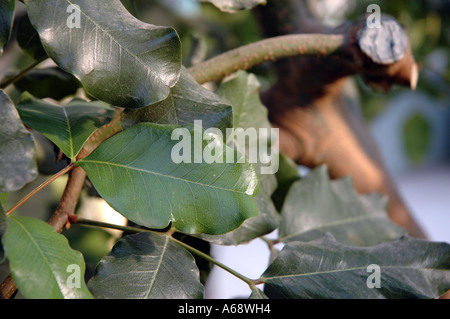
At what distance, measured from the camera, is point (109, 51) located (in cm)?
31

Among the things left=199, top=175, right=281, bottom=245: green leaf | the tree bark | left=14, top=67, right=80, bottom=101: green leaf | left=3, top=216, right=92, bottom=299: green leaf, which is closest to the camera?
left=3, top=216, right=92, bottom=299: green leaf

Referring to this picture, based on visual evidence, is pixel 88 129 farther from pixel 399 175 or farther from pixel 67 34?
pixel 399 175

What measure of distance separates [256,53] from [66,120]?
18cm

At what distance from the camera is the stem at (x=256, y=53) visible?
42cm

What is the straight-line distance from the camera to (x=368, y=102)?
1386mm

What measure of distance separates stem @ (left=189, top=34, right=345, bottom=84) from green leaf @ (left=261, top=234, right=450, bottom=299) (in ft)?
0.54

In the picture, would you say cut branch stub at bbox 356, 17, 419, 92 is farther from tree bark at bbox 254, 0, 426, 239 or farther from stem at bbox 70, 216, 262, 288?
stem at bbox 70, 216, 262, 288

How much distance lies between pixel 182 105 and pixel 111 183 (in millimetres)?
75

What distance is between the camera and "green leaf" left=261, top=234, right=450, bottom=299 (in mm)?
331

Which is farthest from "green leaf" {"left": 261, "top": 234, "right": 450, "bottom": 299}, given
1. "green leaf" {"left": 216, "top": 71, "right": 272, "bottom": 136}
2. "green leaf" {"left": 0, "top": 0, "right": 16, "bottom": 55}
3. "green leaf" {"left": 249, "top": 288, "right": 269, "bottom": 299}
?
"green leaf" {"left": 0, "top": 0, "right": 16, "bottom": 55}

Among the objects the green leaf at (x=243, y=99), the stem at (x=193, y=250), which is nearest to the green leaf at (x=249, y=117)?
the green leaf at (x=243, y=99)

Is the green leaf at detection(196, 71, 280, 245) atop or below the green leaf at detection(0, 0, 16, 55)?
below

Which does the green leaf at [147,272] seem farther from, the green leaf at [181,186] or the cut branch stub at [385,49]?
the cut branch stub at [385,49]

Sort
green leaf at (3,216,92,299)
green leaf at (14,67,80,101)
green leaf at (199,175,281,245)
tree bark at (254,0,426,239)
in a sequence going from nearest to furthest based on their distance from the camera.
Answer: green leaf at (3,216,92,299), green leaf at (199,175,281,245), green leaf at (14,67,80,101), tree bark at (254,0,426,239)
